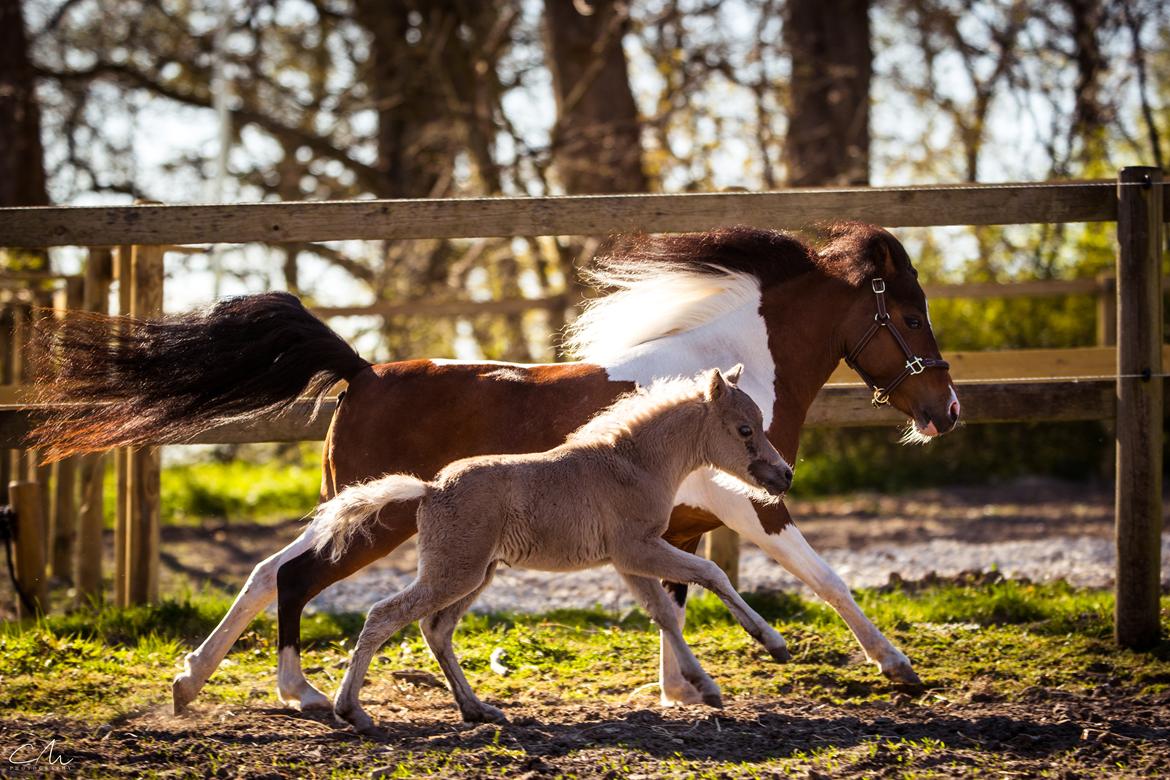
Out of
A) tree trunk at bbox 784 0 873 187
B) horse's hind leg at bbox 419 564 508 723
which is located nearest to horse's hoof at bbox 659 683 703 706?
horse's hind leg at bbox 419 564 508 723

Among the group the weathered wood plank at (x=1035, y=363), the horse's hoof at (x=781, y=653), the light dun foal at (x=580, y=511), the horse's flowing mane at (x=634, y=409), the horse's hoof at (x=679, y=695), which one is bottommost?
the horse's hoof at (x=679, y=695)

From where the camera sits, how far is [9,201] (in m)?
14.6

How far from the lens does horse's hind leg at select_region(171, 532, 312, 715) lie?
4.84 meters

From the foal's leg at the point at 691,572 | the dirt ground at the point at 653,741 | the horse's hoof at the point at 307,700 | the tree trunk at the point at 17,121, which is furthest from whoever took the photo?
the tree trunk at the point at 17,121

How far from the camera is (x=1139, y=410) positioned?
571cm

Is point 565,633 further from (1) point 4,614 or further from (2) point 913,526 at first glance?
(2) point 913,526

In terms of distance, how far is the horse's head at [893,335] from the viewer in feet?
17.8

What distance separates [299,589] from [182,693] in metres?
0.58

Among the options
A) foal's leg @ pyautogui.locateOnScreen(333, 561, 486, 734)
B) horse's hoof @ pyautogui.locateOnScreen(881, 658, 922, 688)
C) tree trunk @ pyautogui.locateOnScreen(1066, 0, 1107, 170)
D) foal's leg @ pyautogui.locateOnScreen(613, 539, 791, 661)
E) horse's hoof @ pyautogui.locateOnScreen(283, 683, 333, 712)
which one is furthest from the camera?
tree trunk @ pyautogui.locateOnScreen(1066, 0, 1107, 170)

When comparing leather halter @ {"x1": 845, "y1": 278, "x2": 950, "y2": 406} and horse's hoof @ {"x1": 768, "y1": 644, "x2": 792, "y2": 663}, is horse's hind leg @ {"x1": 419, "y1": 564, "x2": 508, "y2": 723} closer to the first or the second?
horse's hoof @ {"x1": 768, "y1": 644, "x2": 792, "y2": 663}

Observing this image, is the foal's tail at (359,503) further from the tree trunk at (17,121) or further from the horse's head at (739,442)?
the tree trunk at (17,121)

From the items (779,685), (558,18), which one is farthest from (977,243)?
(779,685)

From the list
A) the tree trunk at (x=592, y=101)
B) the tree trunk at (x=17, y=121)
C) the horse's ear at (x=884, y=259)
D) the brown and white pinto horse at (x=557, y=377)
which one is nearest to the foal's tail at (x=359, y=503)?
the brown and white pinto horse at (x=557, y=377)

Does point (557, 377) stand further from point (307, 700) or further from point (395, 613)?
point (307, 700)
